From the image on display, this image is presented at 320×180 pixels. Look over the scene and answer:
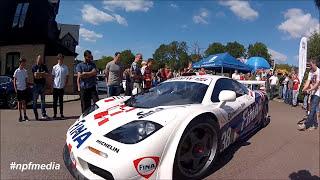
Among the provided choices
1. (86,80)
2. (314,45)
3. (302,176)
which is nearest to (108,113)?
(302,176)

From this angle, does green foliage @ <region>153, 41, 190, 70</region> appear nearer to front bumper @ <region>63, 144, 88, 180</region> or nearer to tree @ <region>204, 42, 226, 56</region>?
tree @ <region>204, 42, 226, 56</region>

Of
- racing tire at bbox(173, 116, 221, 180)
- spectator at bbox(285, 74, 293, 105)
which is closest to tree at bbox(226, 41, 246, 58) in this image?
spectator at bbox(285, 74, 293, 105)

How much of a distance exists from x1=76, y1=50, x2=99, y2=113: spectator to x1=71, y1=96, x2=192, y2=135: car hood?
132 inches

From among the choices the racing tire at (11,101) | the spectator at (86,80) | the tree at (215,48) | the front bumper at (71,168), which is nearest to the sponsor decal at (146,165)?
the front bumper at (71,168)

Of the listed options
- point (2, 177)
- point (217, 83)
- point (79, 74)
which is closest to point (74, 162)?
point (2, 177)

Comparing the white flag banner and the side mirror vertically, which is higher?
the white flag banner

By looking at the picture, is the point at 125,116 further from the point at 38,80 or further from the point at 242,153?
the point at 38,80

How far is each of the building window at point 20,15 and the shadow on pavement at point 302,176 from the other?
2335 centimetres

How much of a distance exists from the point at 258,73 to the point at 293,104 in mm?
8024

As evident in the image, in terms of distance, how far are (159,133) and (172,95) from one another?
1323 mm

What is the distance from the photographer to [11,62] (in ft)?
74.4

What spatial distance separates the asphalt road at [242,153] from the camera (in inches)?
159

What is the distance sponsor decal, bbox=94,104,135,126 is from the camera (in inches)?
149

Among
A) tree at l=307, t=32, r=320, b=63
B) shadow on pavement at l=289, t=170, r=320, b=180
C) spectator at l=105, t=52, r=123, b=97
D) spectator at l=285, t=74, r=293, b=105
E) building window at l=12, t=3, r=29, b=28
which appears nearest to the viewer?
shadow on pavement at l=289, t=170, r=320, b=180
